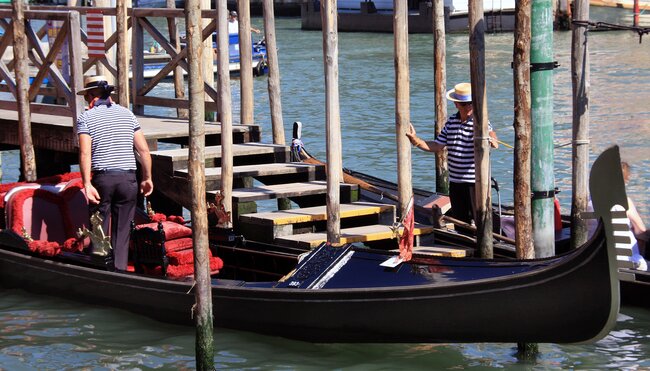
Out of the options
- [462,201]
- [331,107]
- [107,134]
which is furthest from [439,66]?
[107,134]

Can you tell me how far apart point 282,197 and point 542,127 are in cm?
207

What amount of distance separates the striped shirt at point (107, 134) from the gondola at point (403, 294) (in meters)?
0.68

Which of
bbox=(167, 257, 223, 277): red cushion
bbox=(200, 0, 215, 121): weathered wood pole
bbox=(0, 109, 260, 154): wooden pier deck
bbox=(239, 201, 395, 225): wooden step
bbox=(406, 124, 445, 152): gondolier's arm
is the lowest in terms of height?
bbox=(167, 257, 223, 277): red cushion

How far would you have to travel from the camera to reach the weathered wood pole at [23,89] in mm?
9055

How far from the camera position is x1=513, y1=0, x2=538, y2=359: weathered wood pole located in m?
6.50

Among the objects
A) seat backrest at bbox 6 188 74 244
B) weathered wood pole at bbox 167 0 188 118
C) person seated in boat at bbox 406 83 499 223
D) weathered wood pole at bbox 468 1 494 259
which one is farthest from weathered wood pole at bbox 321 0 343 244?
weathered wood pole at bbox 167 0 188 118

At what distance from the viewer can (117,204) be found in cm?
732

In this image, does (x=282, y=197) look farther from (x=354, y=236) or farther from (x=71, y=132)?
(x=71, y=132)

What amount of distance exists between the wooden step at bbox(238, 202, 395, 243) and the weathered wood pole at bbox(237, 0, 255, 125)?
4.71 feet

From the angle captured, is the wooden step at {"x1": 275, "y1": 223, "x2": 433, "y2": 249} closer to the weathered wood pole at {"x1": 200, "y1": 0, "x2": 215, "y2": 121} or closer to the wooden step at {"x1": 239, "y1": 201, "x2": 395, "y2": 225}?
the wooden step at {"x1": 239, "y1": 201, "x2": 395, "y2": 225}

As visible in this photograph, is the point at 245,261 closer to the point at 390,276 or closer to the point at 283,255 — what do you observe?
the point at 283,255

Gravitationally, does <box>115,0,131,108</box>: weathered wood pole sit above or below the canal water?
above

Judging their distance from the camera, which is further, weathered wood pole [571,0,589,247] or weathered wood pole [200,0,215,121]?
weathered wood pole [200,0,215,121]

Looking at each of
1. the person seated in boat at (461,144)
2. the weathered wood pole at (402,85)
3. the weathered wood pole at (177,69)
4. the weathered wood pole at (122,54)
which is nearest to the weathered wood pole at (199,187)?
the weathered wood pole at (402,85)
